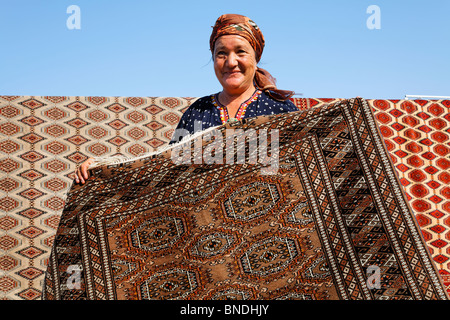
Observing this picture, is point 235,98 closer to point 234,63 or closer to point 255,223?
point 234,63

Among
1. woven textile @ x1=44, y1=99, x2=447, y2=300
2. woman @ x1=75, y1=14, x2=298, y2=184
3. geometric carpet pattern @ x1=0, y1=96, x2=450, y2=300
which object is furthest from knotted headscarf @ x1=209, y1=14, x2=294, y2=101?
geometric carpet pattern @ x1=0, y1=96, x2=450, y2=300

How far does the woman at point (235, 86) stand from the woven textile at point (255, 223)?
15.3 inches

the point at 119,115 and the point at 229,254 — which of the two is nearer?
the point at 229,254

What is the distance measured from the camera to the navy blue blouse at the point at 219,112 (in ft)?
9.26

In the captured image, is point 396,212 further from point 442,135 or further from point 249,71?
point 442,135

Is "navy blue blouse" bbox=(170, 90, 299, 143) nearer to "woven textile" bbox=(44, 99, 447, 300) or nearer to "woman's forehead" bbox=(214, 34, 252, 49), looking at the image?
"woman's forehead" bbox=(214, 34, 252, 49)

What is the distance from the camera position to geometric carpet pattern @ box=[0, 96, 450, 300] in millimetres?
3873

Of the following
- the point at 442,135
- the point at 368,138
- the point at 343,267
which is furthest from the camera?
the point at 442,135

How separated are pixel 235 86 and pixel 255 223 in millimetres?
760

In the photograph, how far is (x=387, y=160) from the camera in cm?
228

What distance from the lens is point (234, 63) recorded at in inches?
111

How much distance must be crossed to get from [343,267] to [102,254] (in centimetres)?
91

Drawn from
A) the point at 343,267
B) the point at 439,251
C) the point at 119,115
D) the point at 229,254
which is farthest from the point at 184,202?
the point at 439,251

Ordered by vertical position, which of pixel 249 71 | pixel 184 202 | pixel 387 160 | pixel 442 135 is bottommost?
pixel 442 135
